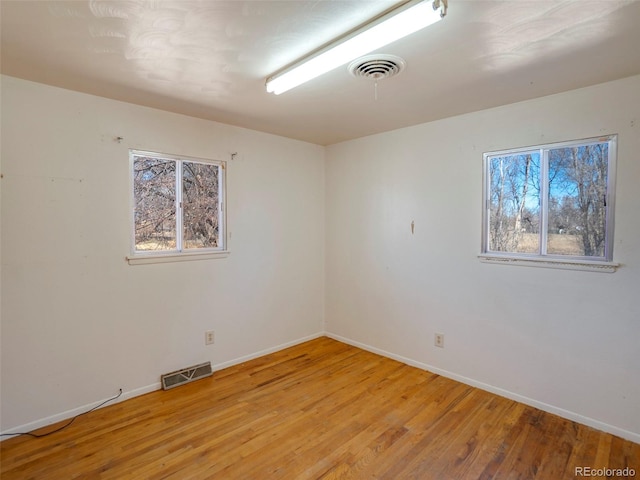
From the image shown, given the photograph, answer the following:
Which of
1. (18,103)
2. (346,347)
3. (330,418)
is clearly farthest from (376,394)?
(18,103)

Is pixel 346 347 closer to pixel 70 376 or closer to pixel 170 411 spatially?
pixel 170 411

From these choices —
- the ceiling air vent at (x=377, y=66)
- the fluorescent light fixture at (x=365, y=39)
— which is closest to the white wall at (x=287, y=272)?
the ceiling air vent at (x=377, y=66)

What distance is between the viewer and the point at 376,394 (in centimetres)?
286

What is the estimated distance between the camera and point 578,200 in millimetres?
2467

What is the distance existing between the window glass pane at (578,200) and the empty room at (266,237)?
15 mm

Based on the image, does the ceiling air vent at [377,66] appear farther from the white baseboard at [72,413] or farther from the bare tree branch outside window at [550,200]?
the white baseboard at [72,413]

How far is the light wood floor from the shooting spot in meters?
1.98

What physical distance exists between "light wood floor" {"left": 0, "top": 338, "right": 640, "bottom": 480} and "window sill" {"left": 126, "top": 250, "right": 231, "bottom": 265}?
116 centimetres

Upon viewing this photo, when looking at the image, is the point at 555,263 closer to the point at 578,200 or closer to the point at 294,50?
the point at 578,200

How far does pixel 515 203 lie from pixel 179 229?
3.01 metres

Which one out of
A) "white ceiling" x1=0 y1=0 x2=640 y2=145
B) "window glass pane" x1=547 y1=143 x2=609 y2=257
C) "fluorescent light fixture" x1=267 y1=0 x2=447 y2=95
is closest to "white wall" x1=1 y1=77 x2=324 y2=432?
"white ceiling" x1=0 y1=0 x2=640 y2=145

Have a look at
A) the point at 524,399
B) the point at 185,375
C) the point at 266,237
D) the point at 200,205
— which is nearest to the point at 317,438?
the point at 185,375

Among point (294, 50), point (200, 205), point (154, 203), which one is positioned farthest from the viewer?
point (200, 205)

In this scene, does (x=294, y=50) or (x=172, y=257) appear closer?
(x=294, y=50)
